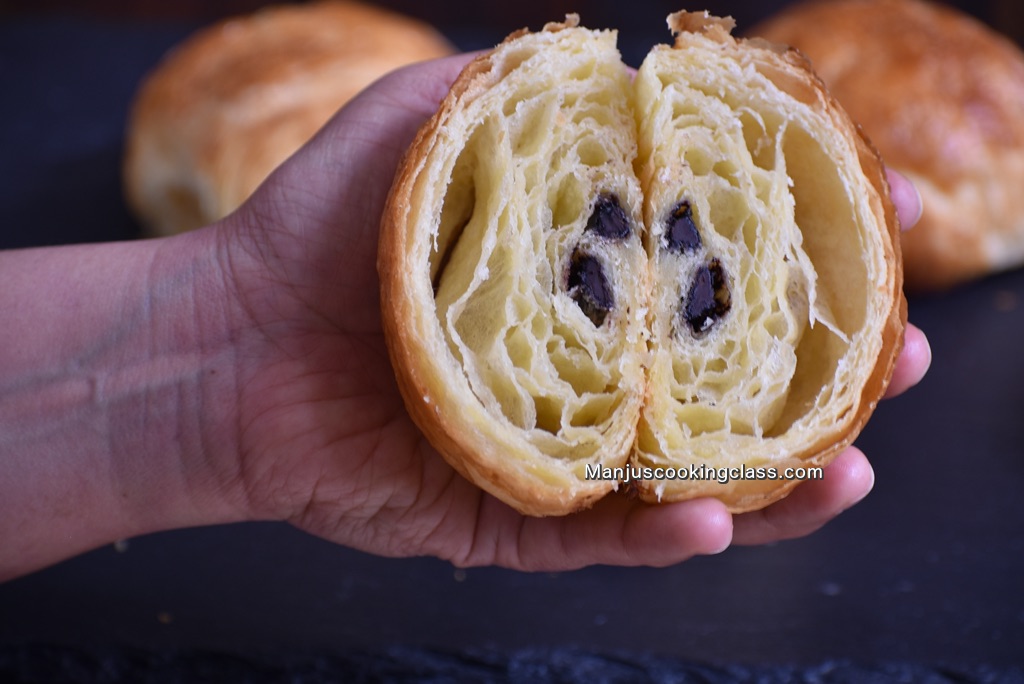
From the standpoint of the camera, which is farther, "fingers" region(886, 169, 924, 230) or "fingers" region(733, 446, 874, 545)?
"fingers" region(886, 169, 924, 230)

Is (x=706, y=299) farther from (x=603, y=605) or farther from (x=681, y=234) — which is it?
(x=603, y=605)

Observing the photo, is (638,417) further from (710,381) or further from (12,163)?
(12,163)

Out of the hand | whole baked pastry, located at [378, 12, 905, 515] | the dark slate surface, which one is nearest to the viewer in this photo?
whole baked pastry, located at [378, 12, 905, 515]

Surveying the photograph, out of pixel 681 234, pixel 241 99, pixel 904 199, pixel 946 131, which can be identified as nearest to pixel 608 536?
pixel 681 234

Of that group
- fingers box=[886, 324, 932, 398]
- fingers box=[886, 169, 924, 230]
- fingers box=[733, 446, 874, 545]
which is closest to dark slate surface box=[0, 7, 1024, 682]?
fingers box=[733, 446, 874, 545]

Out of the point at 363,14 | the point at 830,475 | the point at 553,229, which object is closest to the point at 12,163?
the point at 363,14

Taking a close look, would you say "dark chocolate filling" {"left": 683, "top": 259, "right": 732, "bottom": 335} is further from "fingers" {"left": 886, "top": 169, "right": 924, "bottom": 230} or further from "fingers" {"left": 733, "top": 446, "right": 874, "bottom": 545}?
"fingers" {"left": 886, "top": 169, "right": 924, "bottom": 230}

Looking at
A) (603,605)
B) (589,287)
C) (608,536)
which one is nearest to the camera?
(589,287)
